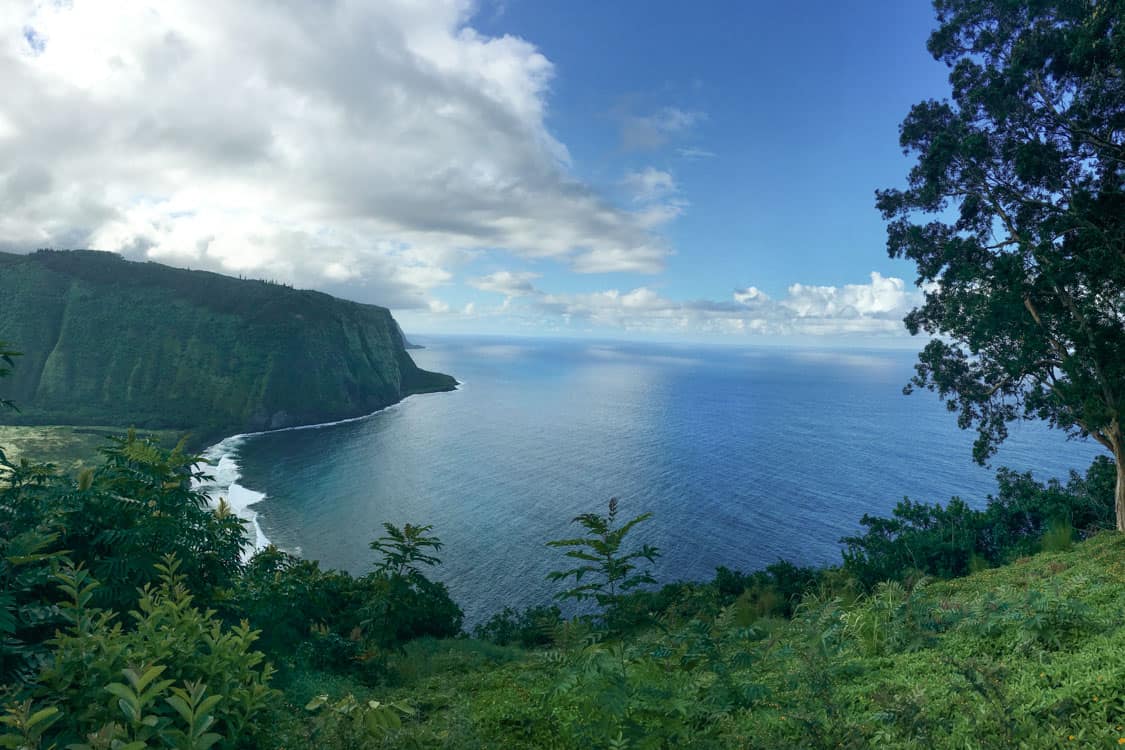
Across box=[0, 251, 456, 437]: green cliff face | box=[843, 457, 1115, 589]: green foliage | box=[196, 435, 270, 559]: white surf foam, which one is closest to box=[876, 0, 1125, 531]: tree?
box=[843, 457, 1115, 589]: green foliage

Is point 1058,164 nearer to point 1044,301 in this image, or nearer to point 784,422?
point 1044,301

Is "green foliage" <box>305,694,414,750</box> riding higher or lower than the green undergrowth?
higher

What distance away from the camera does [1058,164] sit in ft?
56.7

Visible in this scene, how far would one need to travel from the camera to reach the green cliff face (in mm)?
120188

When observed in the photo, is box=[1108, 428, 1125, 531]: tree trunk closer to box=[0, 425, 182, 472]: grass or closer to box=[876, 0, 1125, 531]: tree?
box=[876, 0, 1125, 531]: tree

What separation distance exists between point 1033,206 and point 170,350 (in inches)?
6529

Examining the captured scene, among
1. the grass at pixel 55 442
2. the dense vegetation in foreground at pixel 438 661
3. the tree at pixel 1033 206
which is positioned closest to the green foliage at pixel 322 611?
the dense vegetation in foreground at pixel 438 661

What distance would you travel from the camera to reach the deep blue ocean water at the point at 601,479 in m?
52.0

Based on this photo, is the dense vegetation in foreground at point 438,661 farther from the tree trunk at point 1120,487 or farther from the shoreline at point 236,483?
the shoreline at point 236,483

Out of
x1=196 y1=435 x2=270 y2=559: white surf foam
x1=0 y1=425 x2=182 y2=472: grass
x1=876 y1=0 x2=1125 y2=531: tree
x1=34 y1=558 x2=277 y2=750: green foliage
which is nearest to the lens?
x1=34 y1=558 x2=277 y2=750: green foliage

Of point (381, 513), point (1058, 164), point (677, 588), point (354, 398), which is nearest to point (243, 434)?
point (354, 398)

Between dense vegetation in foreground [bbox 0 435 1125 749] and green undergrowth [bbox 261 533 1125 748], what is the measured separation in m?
0.03

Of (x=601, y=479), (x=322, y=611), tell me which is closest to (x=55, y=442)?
(x=601, y=479)

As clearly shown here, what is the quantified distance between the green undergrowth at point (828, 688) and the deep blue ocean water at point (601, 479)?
37.1 m
